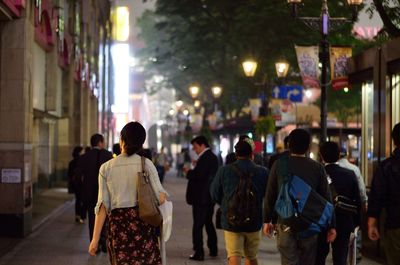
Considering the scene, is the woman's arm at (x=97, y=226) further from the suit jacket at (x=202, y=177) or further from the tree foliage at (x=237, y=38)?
the tree foliage at (x=237, y=38)

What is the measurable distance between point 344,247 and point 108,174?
10.1 ft

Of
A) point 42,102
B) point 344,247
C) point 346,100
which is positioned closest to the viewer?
point 344,247

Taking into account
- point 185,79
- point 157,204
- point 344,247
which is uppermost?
point 185,79

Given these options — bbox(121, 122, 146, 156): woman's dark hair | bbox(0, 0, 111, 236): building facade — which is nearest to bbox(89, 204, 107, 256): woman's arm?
bbox(121, 122, 146, 156): woman's dark hair

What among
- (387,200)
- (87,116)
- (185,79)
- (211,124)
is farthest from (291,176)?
(185,79)

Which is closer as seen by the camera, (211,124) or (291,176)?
(291,176)

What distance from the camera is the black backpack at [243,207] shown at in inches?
363

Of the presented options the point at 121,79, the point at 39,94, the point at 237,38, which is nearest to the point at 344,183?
the point at 39,94

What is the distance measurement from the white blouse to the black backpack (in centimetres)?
218

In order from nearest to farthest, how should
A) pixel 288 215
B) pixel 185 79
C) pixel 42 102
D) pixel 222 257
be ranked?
pixel 288 215
pixel 222 257
pixel 42 102
pixel 185 79

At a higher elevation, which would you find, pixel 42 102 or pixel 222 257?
pixel 42 102

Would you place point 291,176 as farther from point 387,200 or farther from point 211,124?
point 211,124

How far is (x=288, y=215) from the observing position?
7625mm

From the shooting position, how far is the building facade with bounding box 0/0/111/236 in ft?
51.8
